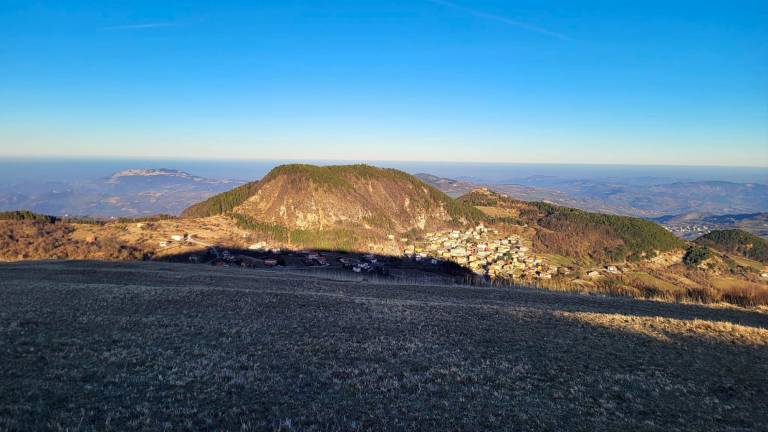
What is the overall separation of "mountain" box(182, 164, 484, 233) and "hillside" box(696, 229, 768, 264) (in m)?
94.6

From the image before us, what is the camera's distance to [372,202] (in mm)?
157250

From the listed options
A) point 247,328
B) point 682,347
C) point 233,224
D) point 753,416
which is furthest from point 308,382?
point 233,224

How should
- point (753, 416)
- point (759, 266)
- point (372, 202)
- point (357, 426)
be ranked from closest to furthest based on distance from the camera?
point (357, 426), point (753, 416), point (759, 266), point (372, 202)

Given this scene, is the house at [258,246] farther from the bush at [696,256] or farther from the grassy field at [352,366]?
the bush at [696,256]

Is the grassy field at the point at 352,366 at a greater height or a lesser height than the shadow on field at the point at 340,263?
greater

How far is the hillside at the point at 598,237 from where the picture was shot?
126 m

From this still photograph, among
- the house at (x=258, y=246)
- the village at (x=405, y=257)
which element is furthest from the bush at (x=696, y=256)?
the house at (x=258, y=246)

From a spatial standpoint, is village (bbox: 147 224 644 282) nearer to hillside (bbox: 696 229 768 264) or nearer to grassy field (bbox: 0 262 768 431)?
grassy field (bbox: 0 262 768 431)

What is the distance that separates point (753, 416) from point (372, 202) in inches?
5748

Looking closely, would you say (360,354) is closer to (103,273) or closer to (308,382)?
(308,382)

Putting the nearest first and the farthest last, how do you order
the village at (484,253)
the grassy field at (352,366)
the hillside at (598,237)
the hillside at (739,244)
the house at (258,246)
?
the grassy field at (352,366), the village at (484,253), the house at (258,246), the hillside at (598,237), the hillside at (739,244)

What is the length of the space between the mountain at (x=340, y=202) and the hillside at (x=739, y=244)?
94.6 meters

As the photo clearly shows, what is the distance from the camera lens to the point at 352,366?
1560 cm

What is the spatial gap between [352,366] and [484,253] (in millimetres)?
108146
